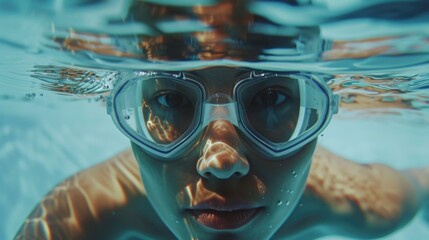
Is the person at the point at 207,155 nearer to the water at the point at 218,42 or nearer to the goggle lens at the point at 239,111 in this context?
the goggle lens at the point at 239,111

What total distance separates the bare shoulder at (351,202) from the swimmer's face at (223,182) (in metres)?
1.68

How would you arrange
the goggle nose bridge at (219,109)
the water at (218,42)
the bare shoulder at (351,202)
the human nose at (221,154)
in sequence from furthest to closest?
1. the bare shoulder at (351,202)
2. the goggle nose bridge at (219,109)
3. the water at (218,42)
4. the human nose at (221,154)

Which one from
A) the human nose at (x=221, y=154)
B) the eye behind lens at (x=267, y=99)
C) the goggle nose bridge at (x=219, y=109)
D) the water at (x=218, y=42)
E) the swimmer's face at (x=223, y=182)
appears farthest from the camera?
the eye behind lens at (x=267, y=99)

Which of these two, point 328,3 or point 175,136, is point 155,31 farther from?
point 328,3

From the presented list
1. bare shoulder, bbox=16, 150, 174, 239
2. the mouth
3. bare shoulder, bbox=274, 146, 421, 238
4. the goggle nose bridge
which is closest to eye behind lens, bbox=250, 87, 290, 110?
the goggle nose bridge

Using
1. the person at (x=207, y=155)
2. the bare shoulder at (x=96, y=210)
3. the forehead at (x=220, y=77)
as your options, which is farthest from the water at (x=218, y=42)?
the bare shoulder at (x=96, y=210)

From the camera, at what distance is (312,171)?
582 cm

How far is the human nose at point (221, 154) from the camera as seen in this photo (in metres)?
3.13

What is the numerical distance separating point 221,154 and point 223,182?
22cm

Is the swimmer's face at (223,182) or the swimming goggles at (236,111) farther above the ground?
the swimming goggles at (236,111)

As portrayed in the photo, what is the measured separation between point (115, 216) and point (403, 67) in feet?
13.8

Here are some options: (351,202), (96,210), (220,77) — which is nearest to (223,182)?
(220,77)

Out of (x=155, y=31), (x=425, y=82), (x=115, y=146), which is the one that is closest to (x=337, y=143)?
(x=115, y=146)

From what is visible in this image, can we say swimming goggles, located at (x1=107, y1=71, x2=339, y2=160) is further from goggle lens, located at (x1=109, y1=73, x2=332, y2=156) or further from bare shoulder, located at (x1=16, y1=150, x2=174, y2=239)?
bare shoulder, located at (x1=16, y1=150, x2=174, y2=239)
